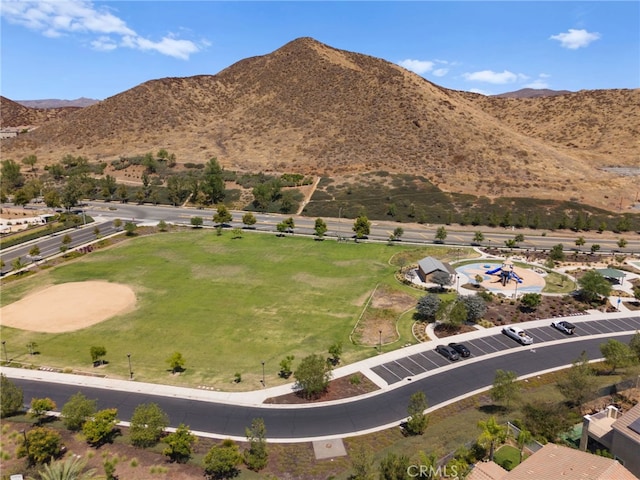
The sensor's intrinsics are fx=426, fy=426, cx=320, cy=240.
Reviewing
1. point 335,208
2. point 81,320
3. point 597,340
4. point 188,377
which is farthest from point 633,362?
point 335,208

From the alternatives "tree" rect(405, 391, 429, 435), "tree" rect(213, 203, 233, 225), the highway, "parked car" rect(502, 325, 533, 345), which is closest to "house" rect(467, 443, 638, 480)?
"tree" rect(405, 391, 429, 435)

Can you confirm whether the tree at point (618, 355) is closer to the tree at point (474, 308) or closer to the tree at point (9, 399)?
the tree at point (474, 308)

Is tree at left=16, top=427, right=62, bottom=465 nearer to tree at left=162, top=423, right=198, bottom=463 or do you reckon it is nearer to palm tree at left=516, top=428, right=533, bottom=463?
tree at left=162, top=423, right=198, bottom=463

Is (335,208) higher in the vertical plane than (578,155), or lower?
lower

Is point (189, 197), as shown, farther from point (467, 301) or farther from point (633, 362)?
point (633, 362)

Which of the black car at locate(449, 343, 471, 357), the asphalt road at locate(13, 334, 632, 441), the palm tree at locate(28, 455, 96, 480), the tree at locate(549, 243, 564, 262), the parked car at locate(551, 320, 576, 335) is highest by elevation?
the tree at locate(549, 243, 564, 262)

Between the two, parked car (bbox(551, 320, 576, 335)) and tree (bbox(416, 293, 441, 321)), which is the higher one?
tree (bbox(416, 293, 441, 321))
